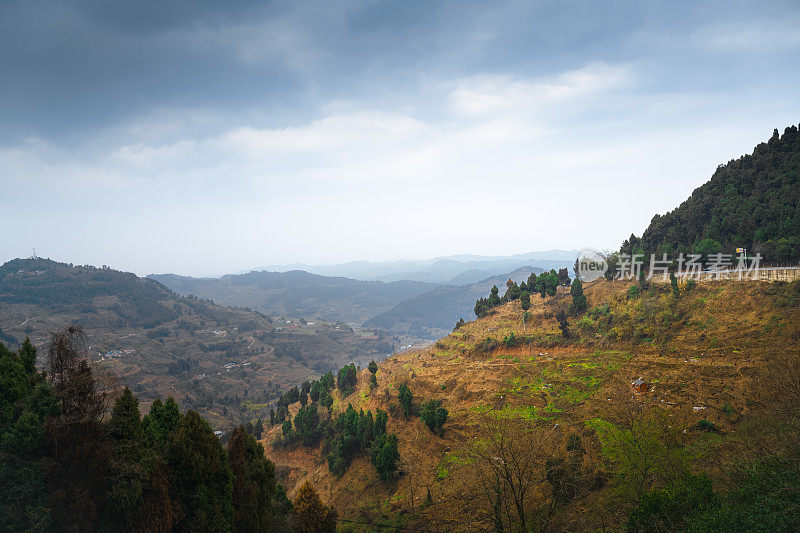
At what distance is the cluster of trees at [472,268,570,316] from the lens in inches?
2435

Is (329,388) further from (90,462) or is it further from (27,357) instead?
(90,462)

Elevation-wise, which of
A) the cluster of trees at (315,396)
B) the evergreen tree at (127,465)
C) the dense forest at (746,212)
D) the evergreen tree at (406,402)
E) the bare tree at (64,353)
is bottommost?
the cluster of trees at (315,396)

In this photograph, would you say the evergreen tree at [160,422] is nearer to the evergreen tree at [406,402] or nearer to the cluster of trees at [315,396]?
the evergreen tree at [406,402]

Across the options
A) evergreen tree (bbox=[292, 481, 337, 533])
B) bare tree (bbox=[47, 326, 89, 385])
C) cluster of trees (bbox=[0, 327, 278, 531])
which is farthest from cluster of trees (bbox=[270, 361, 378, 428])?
bare tree (bbox=[47, 326, 89, 385])

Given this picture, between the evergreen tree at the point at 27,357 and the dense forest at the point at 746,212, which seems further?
the dense forest at the point at 746,212

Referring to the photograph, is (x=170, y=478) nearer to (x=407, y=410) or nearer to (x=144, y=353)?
(x=407, y=410)

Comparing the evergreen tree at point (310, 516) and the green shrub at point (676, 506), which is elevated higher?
the green shrub at point (676, 506)

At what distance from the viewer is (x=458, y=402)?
125 ft

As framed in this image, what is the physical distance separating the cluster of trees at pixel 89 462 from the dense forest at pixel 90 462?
0.04m

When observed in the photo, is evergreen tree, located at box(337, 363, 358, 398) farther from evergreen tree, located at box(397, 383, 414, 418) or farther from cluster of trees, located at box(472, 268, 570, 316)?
cluster of trees, located at box(472, 268, 570, 316)

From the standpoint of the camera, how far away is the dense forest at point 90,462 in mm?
14609

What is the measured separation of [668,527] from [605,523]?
4.05m

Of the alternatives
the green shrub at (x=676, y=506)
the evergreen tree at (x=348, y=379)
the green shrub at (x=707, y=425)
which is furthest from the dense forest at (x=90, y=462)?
the evergreen tree at (x=348, y=379)

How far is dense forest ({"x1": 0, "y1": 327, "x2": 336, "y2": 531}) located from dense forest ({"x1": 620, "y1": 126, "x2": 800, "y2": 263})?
186 ft
